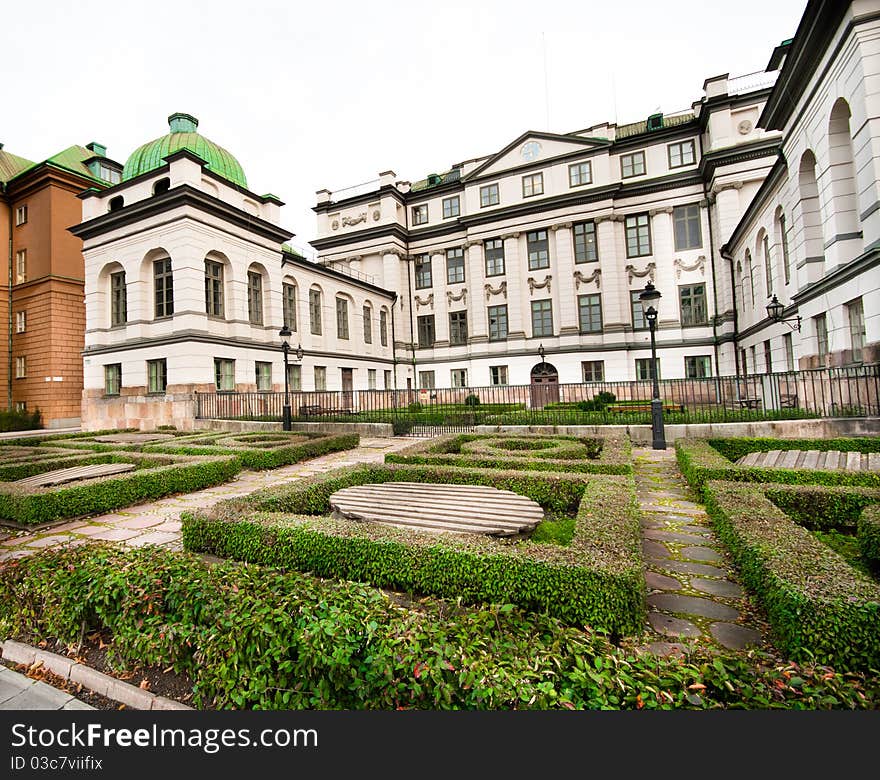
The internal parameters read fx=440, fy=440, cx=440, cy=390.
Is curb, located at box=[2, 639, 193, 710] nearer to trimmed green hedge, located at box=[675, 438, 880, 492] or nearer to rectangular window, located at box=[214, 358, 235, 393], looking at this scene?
trimmed green hedge, located at box=[675, 438, 880, 492]

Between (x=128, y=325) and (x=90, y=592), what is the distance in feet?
79.7

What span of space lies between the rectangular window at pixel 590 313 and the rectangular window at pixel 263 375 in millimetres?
21996

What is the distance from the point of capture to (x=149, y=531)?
241 inches

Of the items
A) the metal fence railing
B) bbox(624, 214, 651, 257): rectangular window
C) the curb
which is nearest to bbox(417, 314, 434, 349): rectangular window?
the metal fence railing

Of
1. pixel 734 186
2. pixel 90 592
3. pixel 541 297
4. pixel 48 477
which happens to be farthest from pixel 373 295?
pixel 90 592

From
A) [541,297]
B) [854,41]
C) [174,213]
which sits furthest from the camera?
[541,297]

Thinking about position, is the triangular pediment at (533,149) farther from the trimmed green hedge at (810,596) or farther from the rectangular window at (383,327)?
the trimmed green hedge at (810,596)

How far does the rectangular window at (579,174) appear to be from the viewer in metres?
32.8

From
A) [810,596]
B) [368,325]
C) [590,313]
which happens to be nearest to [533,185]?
[590,313]

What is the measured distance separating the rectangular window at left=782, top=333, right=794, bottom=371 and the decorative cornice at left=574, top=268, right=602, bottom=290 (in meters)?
15.1

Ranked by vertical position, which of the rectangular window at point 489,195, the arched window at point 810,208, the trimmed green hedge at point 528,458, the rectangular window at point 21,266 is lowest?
the trimmed green hedge at point 528,458

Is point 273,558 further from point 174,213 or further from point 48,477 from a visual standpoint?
point 174,213

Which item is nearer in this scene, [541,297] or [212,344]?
[212,344]

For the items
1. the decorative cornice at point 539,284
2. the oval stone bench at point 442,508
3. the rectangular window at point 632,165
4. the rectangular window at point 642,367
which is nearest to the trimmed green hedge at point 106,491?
the oval stone bench at point 442,508
